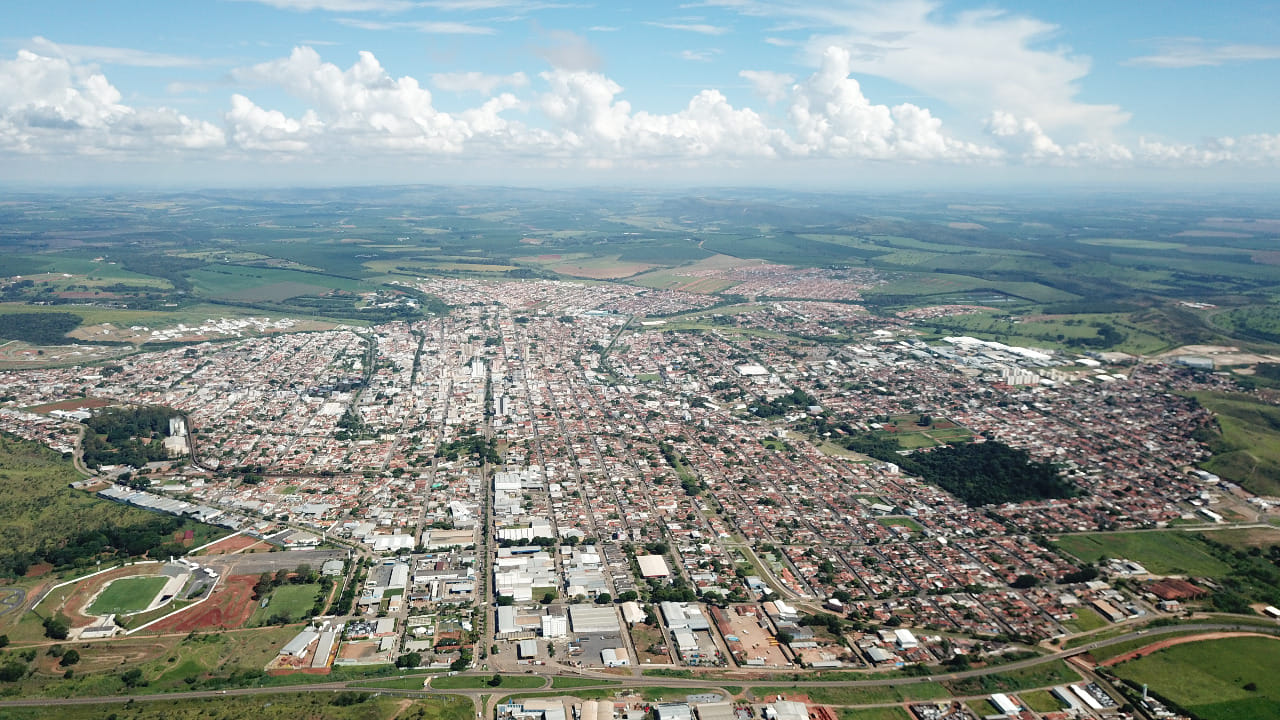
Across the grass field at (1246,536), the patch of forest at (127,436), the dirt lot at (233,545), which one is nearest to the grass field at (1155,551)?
the grass field at (1246,536)

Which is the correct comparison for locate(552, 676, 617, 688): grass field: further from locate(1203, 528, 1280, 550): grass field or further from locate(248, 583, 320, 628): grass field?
locate(1203, 528, 1280, 550): grass field

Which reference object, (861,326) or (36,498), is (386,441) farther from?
(861,326)

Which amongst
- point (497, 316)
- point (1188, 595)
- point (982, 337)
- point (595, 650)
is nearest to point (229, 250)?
point (497, 316)

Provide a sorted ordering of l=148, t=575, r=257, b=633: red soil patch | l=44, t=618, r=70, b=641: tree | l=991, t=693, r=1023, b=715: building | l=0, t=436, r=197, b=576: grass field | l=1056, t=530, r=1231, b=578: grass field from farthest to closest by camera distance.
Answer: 1. l=0, t=436, r=197, b=576: grass field
2. l=1056, t=530, r=1231, b=578: grass field
3. l=148, t=575, r=257, b=633: red soil patch
4. l=44, t=618, r=70, b=641: tree
5. l=991, t=693, r=1023, b=715: building

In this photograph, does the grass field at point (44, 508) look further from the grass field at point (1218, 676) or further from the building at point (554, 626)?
the grass field at point (1218, 676)

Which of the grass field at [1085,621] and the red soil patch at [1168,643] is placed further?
the grass field at [1085,621]

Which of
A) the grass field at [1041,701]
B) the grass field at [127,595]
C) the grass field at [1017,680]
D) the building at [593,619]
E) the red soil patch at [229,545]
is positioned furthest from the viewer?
the red soil patch at [229,545]

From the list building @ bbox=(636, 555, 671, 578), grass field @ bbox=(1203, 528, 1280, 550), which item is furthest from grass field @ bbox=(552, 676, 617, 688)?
grass field @ bbox=(1203, 528, 1280, 550)
